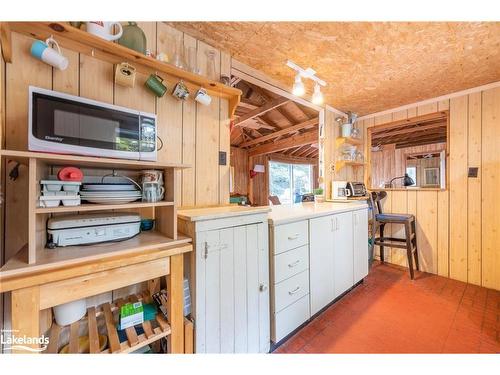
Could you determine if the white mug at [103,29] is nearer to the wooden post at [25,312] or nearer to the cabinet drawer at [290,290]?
the wooden post at [25,312]

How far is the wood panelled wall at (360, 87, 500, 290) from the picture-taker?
2.16m

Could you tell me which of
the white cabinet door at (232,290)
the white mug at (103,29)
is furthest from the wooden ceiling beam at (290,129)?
the white mug at (103,29)

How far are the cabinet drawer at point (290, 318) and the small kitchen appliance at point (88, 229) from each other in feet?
3.52

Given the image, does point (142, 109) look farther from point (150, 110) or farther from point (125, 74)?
point (125, 74)

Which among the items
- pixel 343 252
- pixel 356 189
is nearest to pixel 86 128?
pixel 343 252

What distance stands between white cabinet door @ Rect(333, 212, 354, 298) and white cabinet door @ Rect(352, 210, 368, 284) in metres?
0.10

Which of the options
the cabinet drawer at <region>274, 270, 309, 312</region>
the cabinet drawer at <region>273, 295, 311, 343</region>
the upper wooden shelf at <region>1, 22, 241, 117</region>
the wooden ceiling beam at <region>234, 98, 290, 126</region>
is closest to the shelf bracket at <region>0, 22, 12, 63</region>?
the upper wooden shelf at <region>1, 22, 241, 117</region>

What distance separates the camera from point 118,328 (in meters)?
0.96

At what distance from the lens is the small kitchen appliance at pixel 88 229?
85cm

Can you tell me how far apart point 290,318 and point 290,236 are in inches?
22.8

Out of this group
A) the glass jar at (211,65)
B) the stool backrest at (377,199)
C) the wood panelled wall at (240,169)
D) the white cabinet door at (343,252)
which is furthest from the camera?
the wood panelled wall at (240,169)
